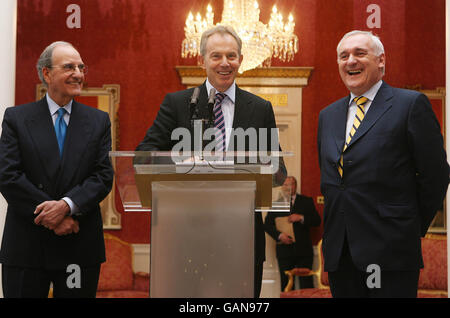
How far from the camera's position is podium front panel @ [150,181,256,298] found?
6.88 feet

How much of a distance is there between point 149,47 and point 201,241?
5.54 meters

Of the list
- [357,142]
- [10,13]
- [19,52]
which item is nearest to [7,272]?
[357,142]

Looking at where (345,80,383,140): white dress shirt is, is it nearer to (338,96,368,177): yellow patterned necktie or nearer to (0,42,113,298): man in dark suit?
(338,96,368,177): yellow patterned necktie

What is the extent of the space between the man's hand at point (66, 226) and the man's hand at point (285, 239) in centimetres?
419

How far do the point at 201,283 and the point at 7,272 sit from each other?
106 centimetres

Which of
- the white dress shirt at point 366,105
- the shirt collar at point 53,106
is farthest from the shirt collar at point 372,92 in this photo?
the shirt collar at point 53,106

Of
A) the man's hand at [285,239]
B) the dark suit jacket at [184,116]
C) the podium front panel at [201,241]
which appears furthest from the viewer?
the man's hand at [285,239]

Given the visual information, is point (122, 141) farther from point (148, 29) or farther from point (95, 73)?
point (148, 29)

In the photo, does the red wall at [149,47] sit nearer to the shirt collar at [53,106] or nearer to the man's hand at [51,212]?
the shirt collar at [53,106]

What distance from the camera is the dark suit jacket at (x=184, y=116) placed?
9.17 feet

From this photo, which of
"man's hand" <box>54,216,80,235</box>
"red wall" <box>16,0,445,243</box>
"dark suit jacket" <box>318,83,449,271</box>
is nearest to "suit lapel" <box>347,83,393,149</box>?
"dark suit jacket" <box>318,83,449,271</box>

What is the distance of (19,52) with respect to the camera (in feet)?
24.0

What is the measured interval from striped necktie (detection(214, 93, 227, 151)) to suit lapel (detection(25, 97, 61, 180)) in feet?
2.45

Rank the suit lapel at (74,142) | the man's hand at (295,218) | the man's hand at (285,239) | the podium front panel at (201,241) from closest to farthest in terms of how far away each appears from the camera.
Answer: the podium front panel at (201,241)
the suit lapel at (74,142)
the man's hand at (285,239)
the man's hand at (295,218)
